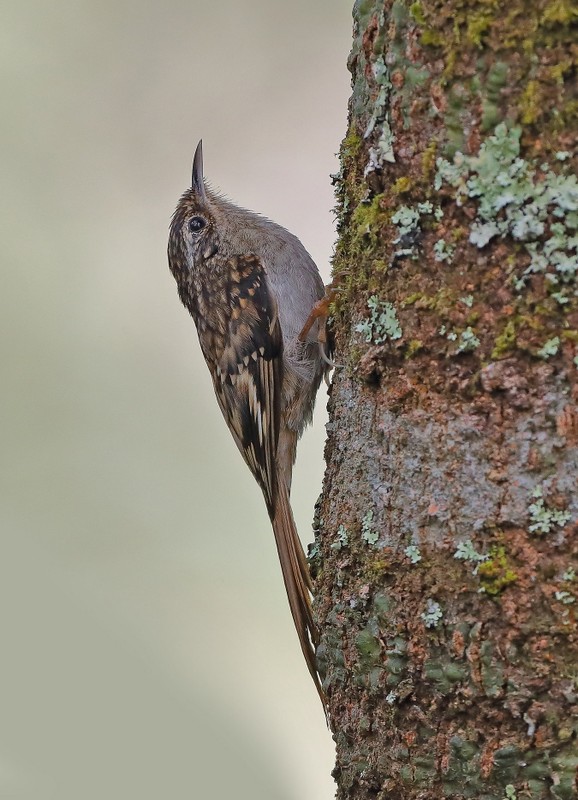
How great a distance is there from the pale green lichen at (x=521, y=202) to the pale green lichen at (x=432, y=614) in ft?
1.97

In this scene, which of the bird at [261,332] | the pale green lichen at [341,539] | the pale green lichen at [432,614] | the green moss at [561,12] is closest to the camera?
the green moss at [561,12]

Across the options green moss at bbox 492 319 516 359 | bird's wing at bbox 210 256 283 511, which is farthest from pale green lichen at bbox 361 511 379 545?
bird's wing at bbox 210 256 283 511

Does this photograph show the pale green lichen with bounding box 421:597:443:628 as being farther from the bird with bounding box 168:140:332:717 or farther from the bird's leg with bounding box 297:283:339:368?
the bird with bounding box 168:140:332:717

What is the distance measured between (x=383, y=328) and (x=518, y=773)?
865 mm

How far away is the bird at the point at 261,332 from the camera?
3.43 meters

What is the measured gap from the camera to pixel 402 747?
1938 mm

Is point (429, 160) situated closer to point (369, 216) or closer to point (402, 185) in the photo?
point (402, 185)

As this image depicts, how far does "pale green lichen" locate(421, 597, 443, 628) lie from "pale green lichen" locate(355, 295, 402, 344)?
0.52 metres

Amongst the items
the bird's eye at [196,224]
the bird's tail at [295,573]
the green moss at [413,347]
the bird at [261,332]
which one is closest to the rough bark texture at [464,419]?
the green moss at [413,347]

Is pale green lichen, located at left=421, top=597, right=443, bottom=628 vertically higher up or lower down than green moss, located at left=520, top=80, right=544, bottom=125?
lower down

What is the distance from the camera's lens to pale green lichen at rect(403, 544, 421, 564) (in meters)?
1.94

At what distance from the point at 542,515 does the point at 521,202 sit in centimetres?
55

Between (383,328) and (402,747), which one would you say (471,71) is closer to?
(383,328)

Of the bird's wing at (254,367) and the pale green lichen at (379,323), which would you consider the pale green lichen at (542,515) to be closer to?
the pale green lichen at (379,323)
